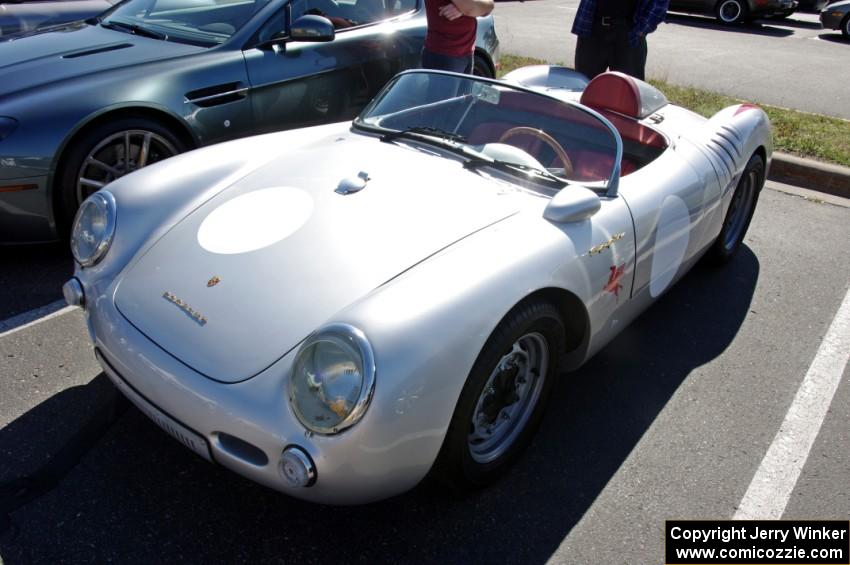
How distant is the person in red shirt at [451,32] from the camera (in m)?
4.46

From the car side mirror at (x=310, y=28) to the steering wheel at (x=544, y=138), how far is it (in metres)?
1.75

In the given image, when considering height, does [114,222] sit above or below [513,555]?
above

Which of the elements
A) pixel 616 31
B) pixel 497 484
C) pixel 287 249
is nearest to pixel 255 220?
pixel 287 249

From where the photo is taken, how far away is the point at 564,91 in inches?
163

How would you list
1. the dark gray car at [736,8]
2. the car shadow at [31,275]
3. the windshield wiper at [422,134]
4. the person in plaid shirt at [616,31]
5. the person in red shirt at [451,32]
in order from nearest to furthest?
the windshield wiper at [422,134]
the car shadow at [31,275]
the person in red shirt at [451,32]
the person in plaid shirt at [616,31]
the dark gray car at [736,8]

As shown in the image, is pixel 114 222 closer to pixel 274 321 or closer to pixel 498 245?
pixel 274 321

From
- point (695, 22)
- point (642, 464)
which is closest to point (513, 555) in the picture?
point (642, 464)

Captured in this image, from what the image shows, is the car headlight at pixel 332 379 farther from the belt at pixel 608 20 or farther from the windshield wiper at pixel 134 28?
the belt at pixel 608 20

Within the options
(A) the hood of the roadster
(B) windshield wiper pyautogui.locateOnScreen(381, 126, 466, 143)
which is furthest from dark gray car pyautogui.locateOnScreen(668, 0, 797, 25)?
(A) the hood of the roadster

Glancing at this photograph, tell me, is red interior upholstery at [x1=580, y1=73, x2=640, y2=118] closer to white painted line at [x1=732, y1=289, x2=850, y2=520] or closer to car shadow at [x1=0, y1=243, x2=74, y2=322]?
white painted line at [x1=732, y1=289, x2=850, y2=520]

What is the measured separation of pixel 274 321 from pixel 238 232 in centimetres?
49

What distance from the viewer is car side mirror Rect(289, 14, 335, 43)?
4.33 meters

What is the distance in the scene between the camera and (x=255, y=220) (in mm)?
2607
